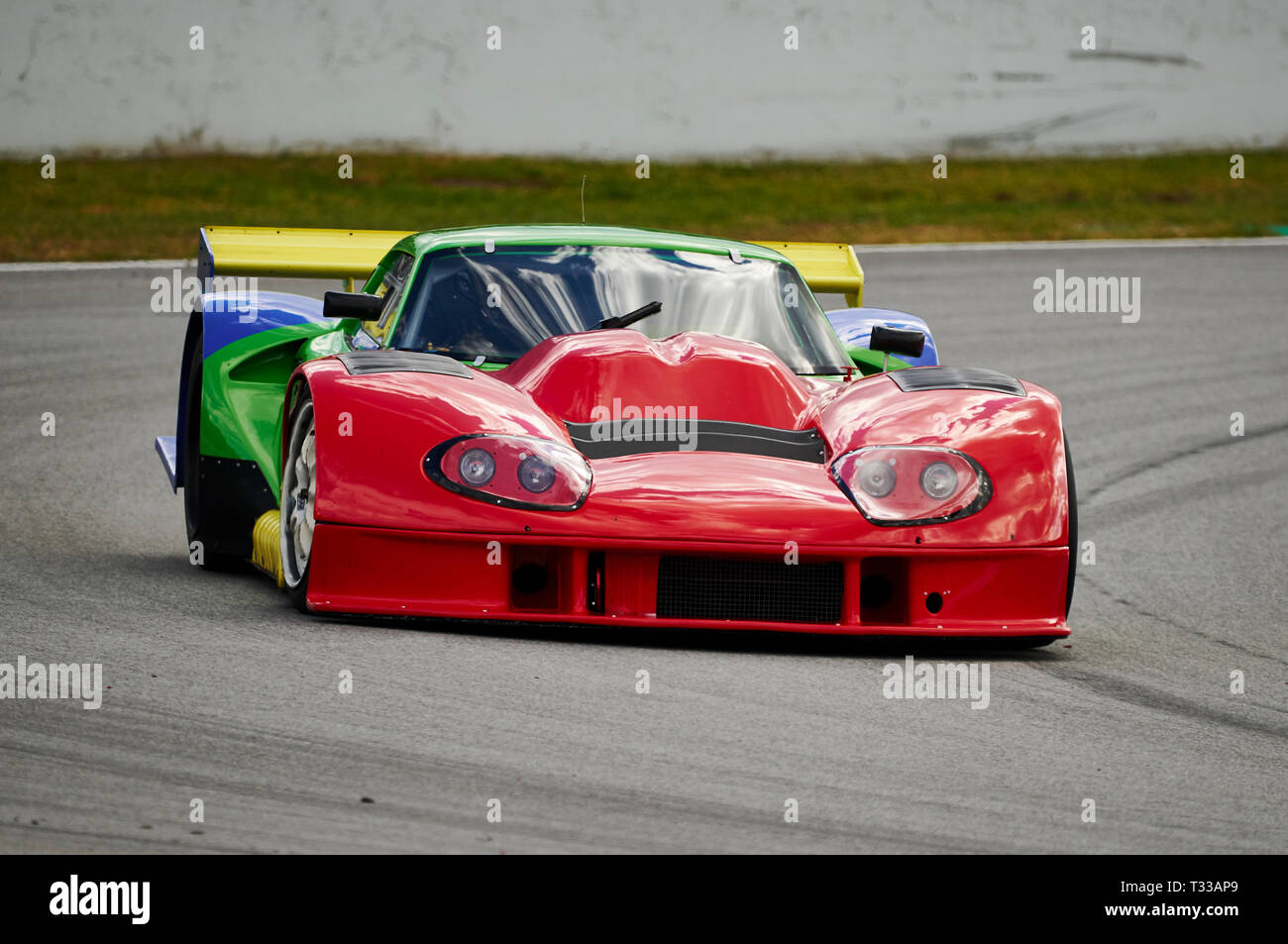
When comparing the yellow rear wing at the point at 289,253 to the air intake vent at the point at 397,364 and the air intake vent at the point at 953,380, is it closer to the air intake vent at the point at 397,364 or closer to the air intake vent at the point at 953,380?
the air intake vent at the point at 397,364

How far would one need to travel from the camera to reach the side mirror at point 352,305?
6.19 metres

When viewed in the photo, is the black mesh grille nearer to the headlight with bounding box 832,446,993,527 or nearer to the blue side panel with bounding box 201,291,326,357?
the headlight with bounding box 832,446,993,527

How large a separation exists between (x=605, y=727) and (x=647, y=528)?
90cm

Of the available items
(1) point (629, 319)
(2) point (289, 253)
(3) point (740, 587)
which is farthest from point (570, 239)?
(3) point (740, 587)

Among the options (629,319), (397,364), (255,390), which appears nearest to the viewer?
(397,364)

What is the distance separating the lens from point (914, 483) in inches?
204

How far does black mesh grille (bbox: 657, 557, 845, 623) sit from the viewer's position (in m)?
5.04

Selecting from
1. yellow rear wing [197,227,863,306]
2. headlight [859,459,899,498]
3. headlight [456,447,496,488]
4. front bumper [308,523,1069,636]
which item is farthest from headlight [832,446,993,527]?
yellow rear wing [197,227,863,306]

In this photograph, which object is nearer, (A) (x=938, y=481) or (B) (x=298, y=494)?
(A) (x=938, y=481)

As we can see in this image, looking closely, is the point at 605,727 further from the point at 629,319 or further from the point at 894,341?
the point at 894,341

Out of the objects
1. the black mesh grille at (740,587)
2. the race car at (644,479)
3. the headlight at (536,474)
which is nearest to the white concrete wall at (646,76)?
the race car at (644,479)

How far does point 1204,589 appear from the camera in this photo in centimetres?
687

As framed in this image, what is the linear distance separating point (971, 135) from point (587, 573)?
57.2 ft
